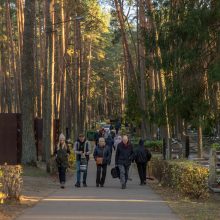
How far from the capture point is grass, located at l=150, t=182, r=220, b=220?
11.2 metres

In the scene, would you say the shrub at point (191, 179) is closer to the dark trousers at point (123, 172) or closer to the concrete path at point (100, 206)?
the concrete path at point (100, 206)

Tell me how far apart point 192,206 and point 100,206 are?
2048mm

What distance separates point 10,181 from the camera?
1223 cm

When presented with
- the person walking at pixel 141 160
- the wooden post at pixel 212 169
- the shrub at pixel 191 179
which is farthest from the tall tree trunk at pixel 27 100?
the shrub at pixel 191 179

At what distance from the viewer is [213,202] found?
46.1ft

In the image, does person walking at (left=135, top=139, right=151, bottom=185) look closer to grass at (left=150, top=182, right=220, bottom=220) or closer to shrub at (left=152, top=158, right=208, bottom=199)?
grass at (left=150, top=182, right=220, bottom=220)

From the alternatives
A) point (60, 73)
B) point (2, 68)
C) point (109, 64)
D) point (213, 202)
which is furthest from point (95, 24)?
point (109, 64)

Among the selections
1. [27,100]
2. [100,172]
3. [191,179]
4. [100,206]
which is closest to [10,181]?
[100,206]

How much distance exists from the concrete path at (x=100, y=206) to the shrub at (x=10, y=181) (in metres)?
0.59

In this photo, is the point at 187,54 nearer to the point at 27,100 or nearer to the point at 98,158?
the point at 98,158

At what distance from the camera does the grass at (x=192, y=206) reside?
11.2 m

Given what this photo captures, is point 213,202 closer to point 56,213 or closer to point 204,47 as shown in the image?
point 56,213

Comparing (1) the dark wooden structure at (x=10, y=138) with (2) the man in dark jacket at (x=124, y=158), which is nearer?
(2) the man in dark jacket at (x=124, y=158)

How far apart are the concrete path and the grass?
0.71 feet
